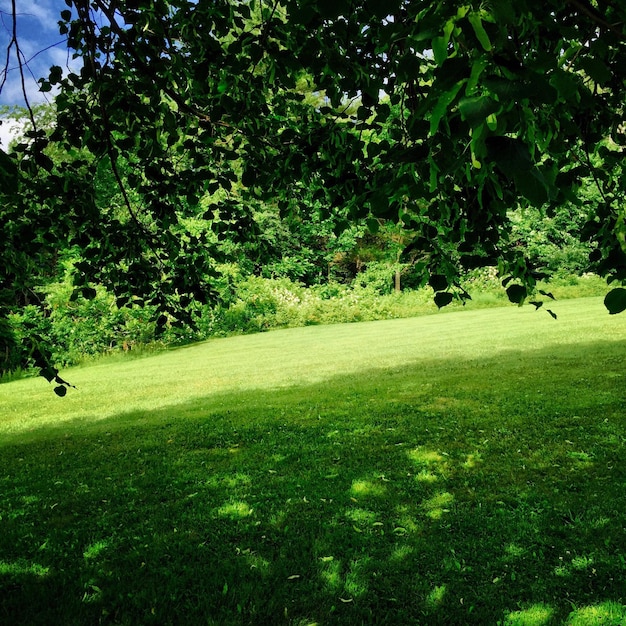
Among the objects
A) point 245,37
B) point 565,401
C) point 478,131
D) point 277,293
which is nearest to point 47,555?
point 245,37

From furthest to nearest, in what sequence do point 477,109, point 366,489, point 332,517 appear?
point 366,489, point 332,517, point 477,109

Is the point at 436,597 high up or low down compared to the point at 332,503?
down

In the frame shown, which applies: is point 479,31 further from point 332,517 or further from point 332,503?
point 332,503

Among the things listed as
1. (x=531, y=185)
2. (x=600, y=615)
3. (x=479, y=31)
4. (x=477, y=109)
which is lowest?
(x=600, y=615)

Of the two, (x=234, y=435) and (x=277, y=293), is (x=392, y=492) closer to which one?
(x=234, y=435)

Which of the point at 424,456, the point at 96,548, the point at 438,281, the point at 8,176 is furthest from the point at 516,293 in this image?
the point at 96,548

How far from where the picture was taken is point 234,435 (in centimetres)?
624

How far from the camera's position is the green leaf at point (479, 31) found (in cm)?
86

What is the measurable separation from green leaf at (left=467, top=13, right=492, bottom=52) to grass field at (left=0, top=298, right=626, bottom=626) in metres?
2.82

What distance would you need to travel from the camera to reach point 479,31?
86 cm

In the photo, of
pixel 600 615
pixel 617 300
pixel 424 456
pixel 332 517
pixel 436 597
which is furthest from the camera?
pixel 424 456

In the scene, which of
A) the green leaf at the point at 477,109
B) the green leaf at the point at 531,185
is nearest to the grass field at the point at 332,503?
the green leaf at the point at 531,185

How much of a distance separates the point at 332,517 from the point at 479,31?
144 inches

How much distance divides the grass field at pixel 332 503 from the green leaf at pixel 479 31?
282cm
